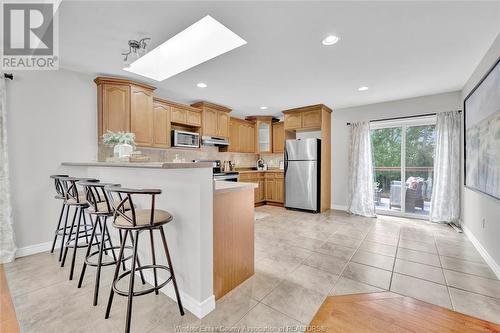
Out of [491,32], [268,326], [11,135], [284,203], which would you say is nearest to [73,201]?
[11,135]

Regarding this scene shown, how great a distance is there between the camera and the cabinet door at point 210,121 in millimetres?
4695

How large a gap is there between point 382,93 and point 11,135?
558cm

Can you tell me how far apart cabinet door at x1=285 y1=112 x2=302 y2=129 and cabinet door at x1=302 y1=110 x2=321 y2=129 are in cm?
10

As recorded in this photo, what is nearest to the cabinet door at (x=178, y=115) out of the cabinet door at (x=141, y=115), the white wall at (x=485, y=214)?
the cabinet door at (x=141, y=115)

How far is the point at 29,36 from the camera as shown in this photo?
2.22m

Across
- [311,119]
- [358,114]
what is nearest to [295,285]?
[311,119]

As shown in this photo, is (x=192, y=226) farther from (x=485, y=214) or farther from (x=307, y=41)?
(x=485, y=214)

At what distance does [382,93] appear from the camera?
13.1 ft

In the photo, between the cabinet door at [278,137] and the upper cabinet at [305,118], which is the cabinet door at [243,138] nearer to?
the cabinet door at [278,137]

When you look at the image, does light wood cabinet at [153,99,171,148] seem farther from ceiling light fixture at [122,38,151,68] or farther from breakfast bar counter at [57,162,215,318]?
breakfast bar counter at [57,162,215,318]

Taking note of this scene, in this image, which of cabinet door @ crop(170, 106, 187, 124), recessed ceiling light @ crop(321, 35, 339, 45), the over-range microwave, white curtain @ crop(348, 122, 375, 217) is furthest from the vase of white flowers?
white curtain @ crop(348, 122, 375, 217)

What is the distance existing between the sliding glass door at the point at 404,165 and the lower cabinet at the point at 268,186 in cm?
221

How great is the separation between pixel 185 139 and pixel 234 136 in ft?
5.35

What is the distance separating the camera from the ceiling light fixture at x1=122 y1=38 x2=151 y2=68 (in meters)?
2.23
